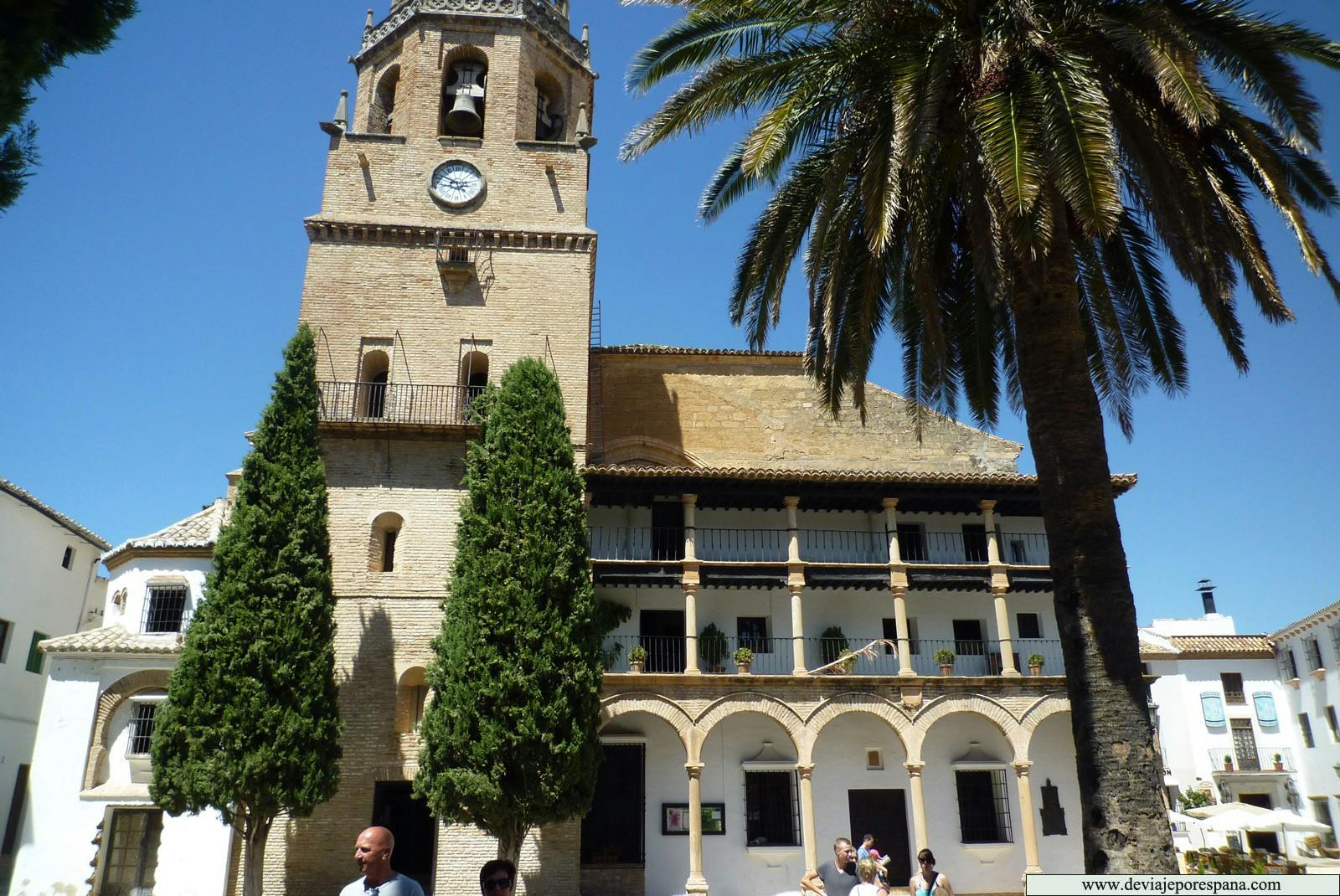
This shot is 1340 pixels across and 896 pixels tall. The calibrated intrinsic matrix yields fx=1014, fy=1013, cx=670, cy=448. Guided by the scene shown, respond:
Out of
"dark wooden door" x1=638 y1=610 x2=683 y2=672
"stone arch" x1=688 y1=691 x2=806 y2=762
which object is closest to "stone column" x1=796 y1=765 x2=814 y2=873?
"stone arch" x1=688 y1=691 x2=806 y2=762

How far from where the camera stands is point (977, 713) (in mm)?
21094

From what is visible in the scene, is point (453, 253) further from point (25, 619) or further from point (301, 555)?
point (25, 619)

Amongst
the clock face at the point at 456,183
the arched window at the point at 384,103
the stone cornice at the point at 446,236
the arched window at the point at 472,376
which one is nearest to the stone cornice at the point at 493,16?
the arched window at the point at 384,103

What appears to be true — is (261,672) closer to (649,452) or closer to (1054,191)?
(649,452)

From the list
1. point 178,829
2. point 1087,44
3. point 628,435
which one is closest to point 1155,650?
point 628,435

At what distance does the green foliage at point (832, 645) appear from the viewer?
22.2m

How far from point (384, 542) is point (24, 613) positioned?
11587 millimetres

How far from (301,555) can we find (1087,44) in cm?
1473

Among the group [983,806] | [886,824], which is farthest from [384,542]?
[983,806]

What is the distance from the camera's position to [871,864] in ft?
29.7

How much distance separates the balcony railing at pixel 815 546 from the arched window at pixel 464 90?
10092 millimetres

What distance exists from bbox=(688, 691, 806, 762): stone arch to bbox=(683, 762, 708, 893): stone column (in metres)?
0.69

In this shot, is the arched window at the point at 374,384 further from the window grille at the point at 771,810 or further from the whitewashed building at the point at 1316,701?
the whitewashed building at the point at 1316,701

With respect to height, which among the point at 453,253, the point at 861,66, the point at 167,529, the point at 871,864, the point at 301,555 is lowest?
the point at 871,864
